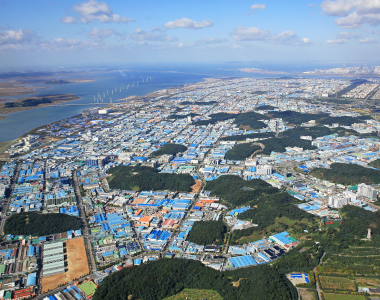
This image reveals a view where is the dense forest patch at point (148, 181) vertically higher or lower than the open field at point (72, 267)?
higher

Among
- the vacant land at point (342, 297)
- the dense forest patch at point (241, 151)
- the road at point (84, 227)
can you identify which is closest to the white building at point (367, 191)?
the vacant land at point (342, 297)

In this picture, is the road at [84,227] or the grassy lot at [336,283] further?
the road at [84,227]

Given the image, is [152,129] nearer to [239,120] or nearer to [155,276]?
[239,120]

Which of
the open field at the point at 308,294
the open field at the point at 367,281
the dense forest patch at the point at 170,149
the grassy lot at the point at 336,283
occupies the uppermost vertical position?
the dense forest patch at the point at 170,149

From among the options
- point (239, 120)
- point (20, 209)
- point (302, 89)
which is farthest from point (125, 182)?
point (302, 89)

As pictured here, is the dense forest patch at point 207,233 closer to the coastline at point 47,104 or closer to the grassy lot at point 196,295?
the grassy lot at point 196,295

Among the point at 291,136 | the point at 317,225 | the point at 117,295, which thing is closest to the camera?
the point at 117,295

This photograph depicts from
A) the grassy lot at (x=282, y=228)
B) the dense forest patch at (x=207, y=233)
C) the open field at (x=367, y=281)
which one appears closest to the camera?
the open field at (x=367, y=281)

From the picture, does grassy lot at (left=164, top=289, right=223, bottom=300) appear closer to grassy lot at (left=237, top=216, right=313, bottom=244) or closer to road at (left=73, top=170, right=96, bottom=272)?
grassy lot at (left=237, top=216, right=313, bottom=244)
